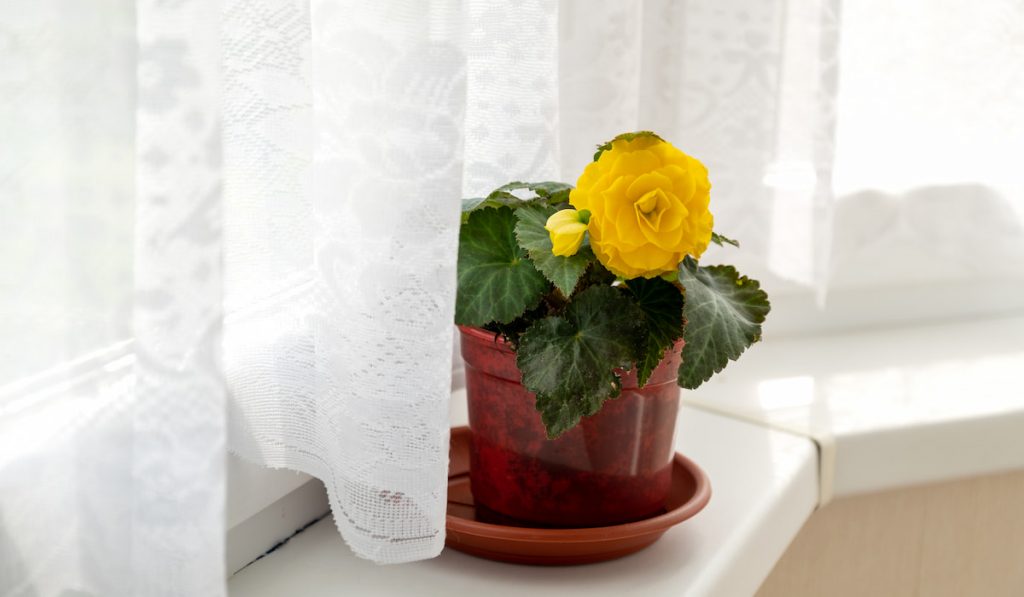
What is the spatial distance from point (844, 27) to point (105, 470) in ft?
3.56

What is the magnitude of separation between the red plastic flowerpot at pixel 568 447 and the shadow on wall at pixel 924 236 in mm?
721

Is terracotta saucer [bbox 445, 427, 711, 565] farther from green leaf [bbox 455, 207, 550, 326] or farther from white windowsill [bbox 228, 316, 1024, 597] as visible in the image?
green leaf [bbox 455, 207, 550, 326]

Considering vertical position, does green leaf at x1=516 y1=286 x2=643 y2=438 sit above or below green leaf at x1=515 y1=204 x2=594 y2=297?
below

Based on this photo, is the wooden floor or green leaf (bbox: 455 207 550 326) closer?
green leaf (bbox: 455 207 550 326)

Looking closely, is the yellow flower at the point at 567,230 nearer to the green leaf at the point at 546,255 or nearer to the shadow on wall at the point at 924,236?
the green leaf at the point at 546,255

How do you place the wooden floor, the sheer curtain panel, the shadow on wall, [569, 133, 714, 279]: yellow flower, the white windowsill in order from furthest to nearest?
1. the shadow on wall
2. the wooden floor
3. the white windowsill
4. [569, 133, 714, 279]: yellow flower
5. the sheer curtain panel

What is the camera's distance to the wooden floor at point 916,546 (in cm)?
115

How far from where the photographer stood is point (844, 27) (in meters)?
1.29

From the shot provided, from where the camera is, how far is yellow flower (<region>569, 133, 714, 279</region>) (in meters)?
0.63

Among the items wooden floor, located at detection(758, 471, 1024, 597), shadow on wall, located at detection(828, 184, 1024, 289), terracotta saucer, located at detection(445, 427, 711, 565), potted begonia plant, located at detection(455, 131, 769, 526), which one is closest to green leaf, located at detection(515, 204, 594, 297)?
potted begonia plant, located at detection(455, 131, 769, 526)

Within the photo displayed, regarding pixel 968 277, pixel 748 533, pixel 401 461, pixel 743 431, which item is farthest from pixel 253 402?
pixel 968 277

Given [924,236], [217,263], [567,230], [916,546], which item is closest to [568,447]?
[567,230]

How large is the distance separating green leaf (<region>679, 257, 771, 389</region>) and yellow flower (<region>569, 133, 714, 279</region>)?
0.03m

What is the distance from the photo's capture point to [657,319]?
67cm
